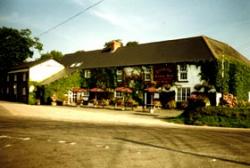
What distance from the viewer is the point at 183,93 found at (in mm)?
32844

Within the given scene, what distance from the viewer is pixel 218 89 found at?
30.5 meters

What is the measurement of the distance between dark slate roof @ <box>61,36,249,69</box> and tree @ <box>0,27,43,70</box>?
22600 mm

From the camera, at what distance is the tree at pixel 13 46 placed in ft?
198

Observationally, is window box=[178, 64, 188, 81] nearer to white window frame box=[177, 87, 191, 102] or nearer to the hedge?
white window frame box=[177, 87, 191, 102]

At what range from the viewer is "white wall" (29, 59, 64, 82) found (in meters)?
43.5

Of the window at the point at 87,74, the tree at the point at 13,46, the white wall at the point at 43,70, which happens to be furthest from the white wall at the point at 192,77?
the tree at the point at 13,46

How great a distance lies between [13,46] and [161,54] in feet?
127

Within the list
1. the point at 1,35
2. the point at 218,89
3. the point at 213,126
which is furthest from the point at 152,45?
the point at 1,35

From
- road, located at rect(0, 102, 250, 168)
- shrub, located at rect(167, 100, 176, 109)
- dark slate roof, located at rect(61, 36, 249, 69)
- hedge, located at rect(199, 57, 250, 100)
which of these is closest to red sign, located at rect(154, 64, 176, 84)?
dark slate roof, located at rect(61, 36, 249, 69)

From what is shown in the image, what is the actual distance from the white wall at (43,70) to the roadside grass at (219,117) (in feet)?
96.1

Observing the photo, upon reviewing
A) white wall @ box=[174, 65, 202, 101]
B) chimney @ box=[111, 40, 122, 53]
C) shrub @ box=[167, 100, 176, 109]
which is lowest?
shrub @ box=[167, 100, 176, 109]

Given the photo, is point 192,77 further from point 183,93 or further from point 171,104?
point 171,104

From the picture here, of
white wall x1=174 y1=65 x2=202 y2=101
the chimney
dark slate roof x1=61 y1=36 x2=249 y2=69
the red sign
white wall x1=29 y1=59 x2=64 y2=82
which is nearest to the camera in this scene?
white wall x1=174 y1=65 x2=202 y2=101

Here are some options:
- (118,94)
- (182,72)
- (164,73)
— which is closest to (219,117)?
(182,72)
